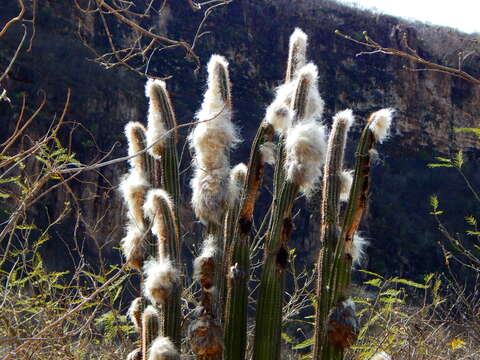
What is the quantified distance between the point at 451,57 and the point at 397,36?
1.87 m

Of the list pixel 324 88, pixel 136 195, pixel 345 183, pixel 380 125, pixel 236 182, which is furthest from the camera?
pixel 324 88

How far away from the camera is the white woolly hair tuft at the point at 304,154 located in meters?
2.96

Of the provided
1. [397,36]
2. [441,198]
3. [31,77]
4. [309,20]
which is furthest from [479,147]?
[31,77]

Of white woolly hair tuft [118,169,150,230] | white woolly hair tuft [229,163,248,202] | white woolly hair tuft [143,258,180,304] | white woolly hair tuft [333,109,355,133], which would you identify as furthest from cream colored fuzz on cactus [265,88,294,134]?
white woolly hair tuft [143,258,180,304]

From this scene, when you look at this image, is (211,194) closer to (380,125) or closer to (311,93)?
(311,93)

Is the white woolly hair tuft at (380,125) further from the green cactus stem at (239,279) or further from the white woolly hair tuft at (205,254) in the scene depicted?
the white woolly hair tuft at (205,254)

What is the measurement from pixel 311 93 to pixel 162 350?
137 centimetres

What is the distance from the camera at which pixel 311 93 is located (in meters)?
3.18

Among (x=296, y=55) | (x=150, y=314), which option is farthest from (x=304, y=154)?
(x=150, y=314)

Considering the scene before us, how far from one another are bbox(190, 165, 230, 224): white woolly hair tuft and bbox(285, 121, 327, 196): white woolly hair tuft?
318 mm

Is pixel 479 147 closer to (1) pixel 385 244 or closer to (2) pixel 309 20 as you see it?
(1) pixel 385 244

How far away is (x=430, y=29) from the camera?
2275cm

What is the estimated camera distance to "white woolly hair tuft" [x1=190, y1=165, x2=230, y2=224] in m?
3.09

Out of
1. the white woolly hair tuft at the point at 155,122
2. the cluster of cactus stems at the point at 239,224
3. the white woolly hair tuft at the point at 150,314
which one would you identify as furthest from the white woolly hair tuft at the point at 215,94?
the white woolly hair tuft at the point at 150,314
